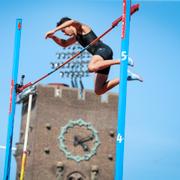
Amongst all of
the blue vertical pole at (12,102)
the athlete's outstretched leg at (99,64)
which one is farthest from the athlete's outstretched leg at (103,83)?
the blue vertical pole at (12,102)

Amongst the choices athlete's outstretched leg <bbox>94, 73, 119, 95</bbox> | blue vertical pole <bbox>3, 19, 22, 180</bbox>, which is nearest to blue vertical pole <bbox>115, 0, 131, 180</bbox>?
athlete's outstretched leg <bbox>94, 73, 119, 95</bbox>

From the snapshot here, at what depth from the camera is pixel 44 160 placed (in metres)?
45.5

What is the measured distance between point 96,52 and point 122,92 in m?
1.46

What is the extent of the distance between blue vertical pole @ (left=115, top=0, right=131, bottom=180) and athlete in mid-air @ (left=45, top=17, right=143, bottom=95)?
1.19 ft

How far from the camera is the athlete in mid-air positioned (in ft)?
30.5

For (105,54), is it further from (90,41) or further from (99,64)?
(90,41)

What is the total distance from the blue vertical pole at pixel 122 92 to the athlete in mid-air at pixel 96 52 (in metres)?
0.36

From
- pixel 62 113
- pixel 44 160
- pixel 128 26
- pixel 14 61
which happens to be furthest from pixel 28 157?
pixel 128 26

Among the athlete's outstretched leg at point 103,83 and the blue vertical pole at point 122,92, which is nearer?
the blue vertical pole at point 122,92

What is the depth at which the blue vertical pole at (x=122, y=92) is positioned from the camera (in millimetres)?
8266

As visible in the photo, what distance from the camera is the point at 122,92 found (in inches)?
331

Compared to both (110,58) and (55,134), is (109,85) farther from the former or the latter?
(55,134)

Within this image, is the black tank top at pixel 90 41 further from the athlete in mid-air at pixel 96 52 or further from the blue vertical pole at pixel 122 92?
the blue vertical pole at pixel 122 92

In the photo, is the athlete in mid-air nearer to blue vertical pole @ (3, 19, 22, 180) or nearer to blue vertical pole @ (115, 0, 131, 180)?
blue vertical pole @ (115, 0, 131, 180)
